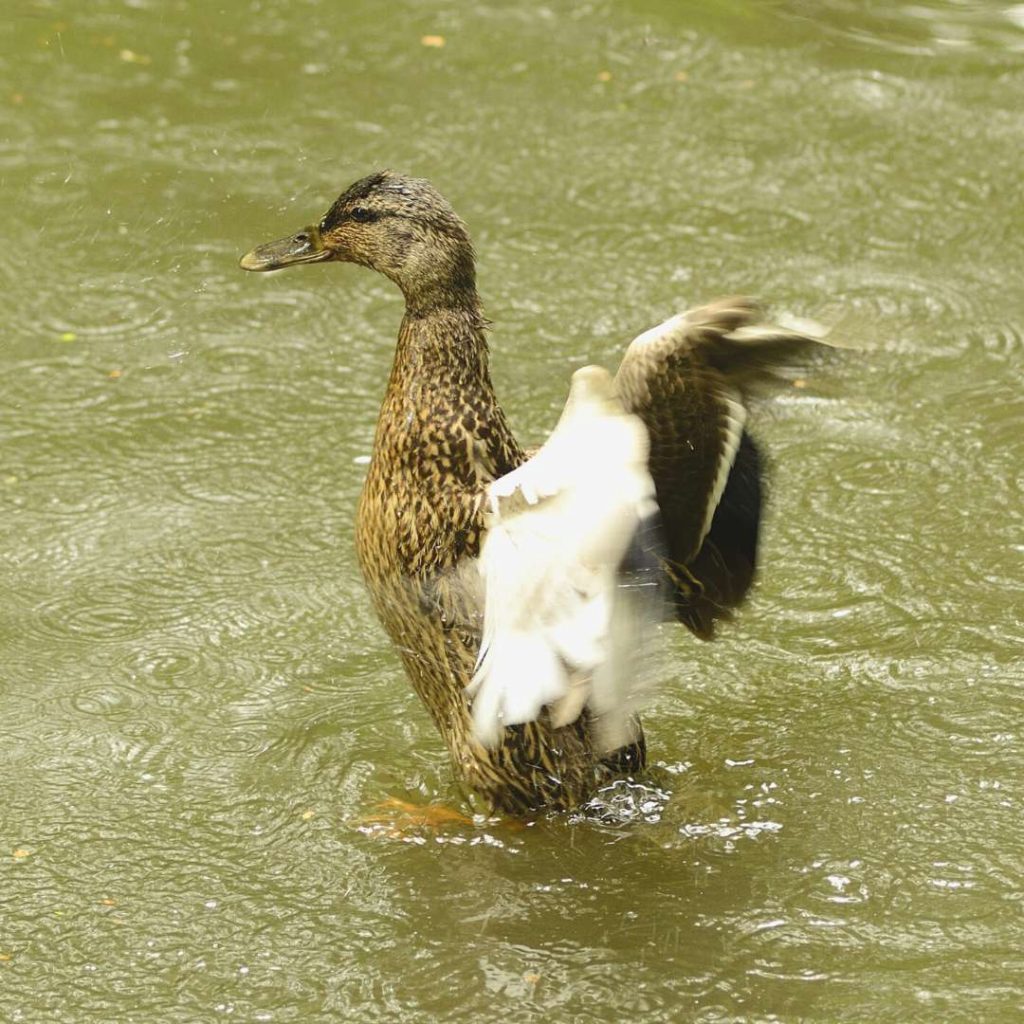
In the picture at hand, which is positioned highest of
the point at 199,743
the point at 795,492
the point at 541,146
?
the point at 541,146

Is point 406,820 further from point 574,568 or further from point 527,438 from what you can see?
point 527,438

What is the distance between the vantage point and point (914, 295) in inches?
240

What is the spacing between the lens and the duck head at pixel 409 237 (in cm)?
381

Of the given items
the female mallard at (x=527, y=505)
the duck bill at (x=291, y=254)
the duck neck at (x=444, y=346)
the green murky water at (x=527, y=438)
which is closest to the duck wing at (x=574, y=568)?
the female mallard at (x=527, y=505)

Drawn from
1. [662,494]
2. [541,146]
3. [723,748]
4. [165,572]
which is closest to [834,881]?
[723,748]

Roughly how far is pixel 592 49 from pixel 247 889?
4.95 metres

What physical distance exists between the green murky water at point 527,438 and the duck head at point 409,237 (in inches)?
32.4

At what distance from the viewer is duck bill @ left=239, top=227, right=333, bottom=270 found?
4125mm

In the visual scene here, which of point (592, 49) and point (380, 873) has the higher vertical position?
point (592, 49)

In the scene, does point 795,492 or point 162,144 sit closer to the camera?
point 795,492

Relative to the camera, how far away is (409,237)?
3.84 metres

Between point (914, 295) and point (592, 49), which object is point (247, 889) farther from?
point (592, 49)

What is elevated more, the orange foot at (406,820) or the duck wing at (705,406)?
the duck wing at (705,406)

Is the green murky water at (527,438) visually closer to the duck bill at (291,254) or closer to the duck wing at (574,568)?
the duck wing at (574,568)
